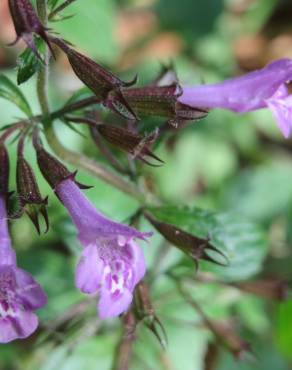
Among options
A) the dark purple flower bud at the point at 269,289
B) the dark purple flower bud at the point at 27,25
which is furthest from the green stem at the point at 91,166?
the dark purple flower bud at the point at 269,289

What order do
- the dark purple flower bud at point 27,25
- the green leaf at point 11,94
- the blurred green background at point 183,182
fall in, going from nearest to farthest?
1. the dark purple flower bud at point 27,25
2. the green leaf at point 11,94
3. the blurred green background at point 183,182

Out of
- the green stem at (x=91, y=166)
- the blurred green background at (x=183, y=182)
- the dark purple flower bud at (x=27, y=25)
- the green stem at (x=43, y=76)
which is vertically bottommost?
the blurred green background at (x=183, y=182)

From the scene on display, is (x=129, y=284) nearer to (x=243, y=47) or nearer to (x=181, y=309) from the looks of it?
(x=181, y=309)

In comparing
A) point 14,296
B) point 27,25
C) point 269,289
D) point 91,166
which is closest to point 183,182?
point 269,289

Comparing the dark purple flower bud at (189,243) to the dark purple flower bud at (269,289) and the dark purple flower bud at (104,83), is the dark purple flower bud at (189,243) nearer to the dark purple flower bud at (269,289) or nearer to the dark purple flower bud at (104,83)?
the dark purple flower bud at (104,83)

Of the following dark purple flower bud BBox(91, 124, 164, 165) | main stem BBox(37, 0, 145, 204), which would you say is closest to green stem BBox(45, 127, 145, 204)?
main stem BBox(37, 0, 145, 204)

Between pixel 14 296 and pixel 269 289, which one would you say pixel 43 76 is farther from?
pixel 269 289
